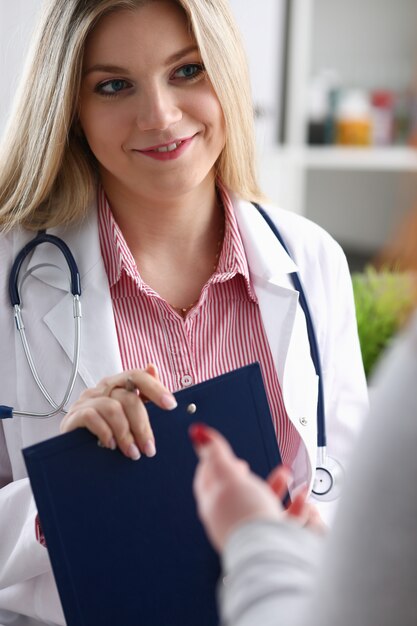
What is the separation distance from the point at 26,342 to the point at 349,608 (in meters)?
0.85

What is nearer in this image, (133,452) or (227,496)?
(227,496)

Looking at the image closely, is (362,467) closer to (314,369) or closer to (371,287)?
(314,369)

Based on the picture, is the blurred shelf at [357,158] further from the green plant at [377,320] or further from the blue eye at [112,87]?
the blue eye at [112,87]

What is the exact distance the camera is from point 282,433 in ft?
4.50

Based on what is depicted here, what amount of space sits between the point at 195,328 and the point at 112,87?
407 millimetres

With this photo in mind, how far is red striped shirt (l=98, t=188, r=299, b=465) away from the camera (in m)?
1.36

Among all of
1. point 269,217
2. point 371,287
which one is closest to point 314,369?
point 269,217

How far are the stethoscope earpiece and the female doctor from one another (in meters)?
0.02

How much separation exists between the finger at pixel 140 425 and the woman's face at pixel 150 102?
1.65 feet

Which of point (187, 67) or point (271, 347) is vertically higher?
point (187, 67)

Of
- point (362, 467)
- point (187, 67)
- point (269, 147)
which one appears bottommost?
point (269, 147)

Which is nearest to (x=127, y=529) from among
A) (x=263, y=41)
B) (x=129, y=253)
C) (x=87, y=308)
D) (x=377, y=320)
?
(x=87, y=308)

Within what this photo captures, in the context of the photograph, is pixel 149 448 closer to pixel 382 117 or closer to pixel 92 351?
pixel 92 351

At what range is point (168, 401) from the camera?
99 centimetres
